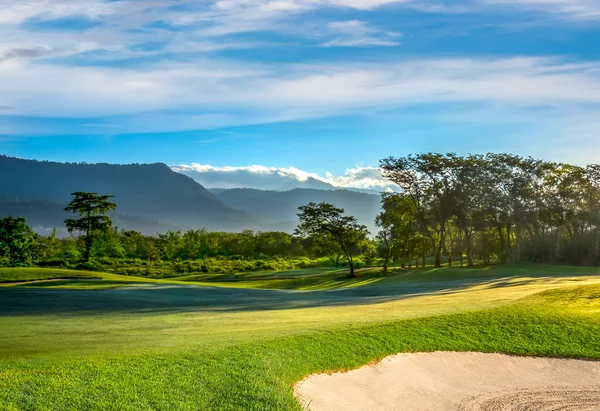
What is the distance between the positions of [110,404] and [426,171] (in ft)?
199

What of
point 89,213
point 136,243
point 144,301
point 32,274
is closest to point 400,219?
point 89,213

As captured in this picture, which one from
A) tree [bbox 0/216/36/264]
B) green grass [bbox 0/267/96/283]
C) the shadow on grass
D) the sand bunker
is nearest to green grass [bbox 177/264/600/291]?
green grass [bbox 0/267/96/283]

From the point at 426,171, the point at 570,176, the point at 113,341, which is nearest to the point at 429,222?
the point at 426,171

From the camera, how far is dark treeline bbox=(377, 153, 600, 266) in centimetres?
6719

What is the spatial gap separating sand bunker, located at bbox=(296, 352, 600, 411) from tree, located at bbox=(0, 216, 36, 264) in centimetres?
5402

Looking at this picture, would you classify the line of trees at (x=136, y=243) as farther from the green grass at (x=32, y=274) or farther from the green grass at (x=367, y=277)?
the green grass at (x=32, y=274)

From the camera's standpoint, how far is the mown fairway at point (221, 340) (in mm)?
10898

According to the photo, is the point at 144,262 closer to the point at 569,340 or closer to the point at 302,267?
the point at 302,267

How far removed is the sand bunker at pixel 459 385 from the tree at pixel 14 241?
5402 cm

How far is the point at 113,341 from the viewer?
607 inches

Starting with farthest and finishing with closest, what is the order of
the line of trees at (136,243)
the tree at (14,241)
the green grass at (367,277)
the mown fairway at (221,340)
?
1. the line of trees at (136,243)
2. the tree at (14,241)
3. the green grass at (367,277)
4. the mown fairway at (221,340)

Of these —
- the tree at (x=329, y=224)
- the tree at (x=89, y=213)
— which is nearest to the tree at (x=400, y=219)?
the tree at (x=329, y=224)

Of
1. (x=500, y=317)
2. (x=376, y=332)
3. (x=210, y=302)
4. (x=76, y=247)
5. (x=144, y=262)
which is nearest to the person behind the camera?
(x=376, y=332)

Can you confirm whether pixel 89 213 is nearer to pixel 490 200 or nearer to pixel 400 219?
pixel 400 219
